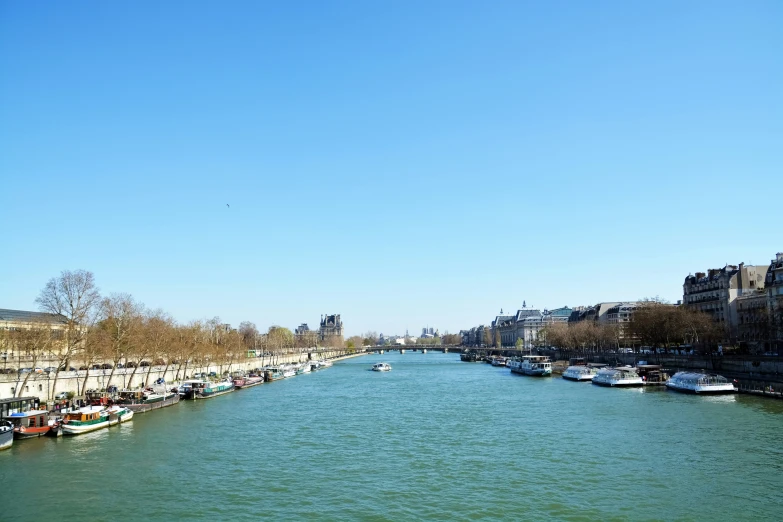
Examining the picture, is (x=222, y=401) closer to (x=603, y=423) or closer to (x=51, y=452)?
(x=51, y=452)

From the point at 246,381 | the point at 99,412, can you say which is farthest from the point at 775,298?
the point at 99,412

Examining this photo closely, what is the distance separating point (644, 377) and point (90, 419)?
62.1 meters

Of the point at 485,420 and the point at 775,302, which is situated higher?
the point at 775,302

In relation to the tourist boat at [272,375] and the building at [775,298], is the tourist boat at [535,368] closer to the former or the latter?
the building at [775,298]

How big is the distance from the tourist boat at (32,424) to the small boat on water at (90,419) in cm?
88

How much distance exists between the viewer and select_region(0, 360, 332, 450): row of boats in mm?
42906

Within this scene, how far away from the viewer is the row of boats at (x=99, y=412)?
42906 millimetres

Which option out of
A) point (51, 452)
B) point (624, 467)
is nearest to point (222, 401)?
point (51, 452)

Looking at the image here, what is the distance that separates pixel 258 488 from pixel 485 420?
80.7ft

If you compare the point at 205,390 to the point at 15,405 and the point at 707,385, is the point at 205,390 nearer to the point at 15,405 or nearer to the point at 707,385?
the point at 15,405

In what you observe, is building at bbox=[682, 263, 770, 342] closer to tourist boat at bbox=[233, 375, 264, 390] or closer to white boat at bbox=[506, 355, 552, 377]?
white boat at bbox=[506, 355, 552, 377]

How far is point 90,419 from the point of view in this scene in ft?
153

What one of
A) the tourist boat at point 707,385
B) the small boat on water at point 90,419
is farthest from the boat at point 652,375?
the small boat on water at point 90,419

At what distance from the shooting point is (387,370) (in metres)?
131
